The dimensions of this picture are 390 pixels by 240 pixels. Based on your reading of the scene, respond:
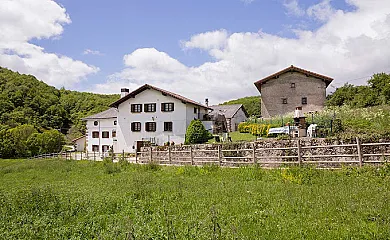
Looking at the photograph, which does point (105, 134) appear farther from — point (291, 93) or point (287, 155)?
point (287, 155)

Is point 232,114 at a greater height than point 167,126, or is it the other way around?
point 232,114

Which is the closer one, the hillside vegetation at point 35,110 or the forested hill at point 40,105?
the hillside vegetation at point 35,110

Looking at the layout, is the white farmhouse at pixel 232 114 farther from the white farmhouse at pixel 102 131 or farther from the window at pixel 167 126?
the white farmhouse at pixel 102 131

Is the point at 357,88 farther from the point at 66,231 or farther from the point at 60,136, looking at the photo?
the point at 60,136

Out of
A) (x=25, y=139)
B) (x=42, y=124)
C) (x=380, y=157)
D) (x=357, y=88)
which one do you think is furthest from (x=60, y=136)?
(x=380, y=157)

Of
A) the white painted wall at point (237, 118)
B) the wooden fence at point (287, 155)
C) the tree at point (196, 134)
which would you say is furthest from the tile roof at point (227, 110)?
the wooden fence at point (287, 155)

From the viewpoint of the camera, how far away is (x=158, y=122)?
119ft

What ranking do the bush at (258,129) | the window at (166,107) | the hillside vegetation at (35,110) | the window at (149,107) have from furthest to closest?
the hillside vegetation at (35,110) < the window at (149,107) < the window at (166,107) < the bush at (258,129)

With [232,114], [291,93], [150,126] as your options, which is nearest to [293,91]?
[291,93]

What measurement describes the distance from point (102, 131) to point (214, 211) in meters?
40.8

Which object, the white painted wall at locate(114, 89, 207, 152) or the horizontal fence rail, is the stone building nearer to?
the white painted wall at locate(114, 89, 207, 152)

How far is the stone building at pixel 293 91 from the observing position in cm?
3362

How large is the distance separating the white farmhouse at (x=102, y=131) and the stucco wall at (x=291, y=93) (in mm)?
22052

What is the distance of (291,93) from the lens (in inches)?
1339
